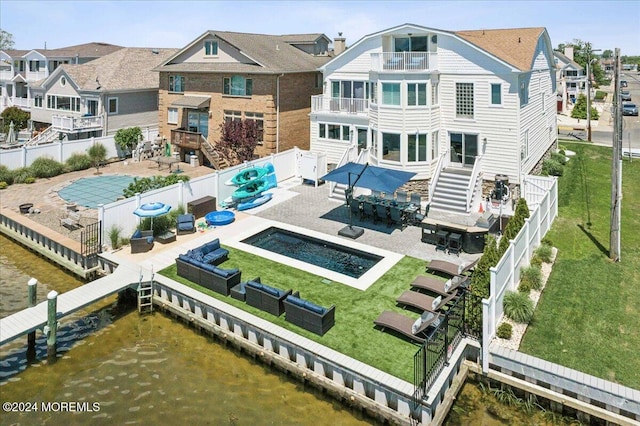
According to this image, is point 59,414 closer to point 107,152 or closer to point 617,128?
point 617,128

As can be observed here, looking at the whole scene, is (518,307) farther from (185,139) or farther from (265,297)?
(185,139)

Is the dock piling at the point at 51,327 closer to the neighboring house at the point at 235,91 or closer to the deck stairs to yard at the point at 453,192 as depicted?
the deck stairs to yard at the point at 453,192

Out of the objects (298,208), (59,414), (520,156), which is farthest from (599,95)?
(59,414)

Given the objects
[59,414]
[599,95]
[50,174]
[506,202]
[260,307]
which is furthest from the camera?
[599,95]

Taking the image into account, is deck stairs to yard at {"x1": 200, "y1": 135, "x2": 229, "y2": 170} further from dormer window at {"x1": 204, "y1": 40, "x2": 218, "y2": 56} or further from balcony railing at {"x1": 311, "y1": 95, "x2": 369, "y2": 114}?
balcony railing at {"x1": 311, "y1": 95, "x2": 369, "y2": 114}

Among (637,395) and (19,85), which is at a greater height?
(19,85)

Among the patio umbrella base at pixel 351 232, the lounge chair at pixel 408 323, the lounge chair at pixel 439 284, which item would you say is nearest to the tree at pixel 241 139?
the patio umbrella base at pixel 351 232

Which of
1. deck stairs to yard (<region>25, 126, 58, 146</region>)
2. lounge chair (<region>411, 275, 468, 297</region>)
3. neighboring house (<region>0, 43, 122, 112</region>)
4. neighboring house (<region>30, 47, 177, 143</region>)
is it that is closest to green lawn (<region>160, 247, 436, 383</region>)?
lounge chair (<region>411, 275, 468, 297</region>)
